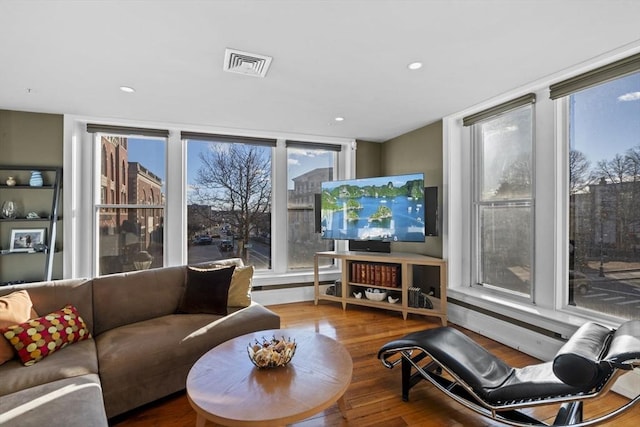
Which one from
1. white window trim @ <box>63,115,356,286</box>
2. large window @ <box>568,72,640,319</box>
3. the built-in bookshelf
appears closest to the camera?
large window @ <box>568,72,640,319</box>

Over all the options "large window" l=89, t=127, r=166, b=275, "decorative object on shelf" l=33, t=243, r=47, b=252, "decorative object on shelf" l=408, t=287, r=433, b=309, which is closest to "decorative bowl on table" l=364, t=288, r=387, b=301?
"decorative object on shelf" l=408, t=287, r=433, b=309

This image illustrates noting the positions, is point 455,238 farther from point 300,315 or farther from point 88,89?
point 88,89

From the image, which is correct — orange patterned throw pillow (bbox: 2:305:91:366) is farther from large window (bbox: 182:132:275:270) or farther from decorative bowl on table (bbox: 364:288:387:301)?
decorative bowl on table (bbox: 364:288:387:301)

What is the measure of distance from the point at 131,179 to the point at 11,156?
3.69ft

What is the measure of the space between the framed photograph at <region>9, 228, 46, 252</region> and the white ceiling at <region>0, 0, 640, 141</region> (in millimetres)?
1311

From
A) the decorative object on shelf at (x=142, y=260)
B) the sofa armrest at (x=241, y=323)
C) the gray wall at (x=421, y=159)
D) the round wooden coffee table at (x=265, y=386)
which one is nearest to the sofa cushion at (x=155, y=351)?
the sofa armrest at (x=241, y=323)

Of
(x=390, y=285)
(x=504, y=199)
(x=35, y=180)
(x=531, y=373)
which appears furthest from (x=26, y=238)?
(x=504, y=199)

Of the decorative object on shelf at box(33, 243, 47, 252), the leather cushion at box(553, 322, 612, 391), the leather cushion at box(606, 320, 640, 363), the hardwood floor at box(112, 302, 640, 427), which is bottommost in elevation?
the hardwood floor at box(112, 302, 640, 427)

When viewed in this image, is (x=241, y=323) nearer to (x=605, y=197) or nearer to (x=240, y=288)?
(x=240, y=288)

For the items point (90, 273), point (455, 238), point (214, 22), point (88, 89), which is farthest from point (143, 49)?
point (455, 238)

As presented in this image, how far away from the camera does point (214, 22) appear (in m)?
1.93

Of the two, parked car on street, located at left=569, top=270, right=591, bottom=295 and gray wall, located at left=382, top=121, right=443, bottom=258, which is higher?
gray wall, located at left=382, top=121, right=443, bottom=258

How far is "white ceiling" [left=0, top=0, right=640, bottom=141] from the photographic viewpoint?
1.83 m

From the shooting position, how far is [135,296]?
8.66 feet
